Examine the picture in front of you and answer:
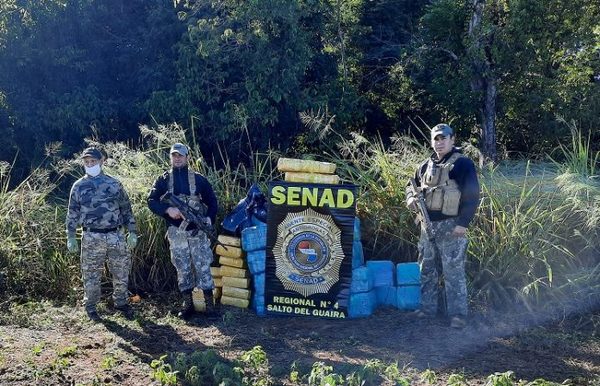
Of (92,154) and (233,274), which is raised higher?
(92,154)

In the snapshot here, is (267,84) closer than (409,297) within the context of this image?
No

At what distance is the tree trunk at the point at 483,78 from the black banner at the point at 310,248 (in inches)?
175

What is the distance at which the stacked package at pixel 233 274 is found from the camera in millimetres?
7066

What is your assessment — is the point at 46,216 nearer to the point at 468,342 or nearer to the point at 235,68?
the point at 235,68

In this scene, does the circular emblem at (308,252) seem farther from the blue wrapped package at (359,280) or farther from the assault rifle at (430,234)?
the assault rifle at (430,234)

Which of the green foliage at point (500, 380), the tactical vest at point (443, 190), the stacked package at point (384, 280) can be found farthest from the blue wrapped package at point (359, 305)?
the green foliage at point (500, 380)

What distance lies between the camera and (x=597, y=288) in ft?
22.2

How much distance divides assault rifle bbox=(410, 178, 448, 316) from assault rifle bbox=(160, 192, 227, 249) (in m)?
2.03

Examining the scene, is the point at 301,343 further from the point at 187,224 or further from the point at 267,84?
the point at 267,84

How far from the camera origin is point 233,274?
711 centimetres

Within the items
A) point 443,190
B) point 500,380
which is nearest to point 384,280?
point 443,190

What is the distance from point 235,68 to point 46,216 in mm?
3763

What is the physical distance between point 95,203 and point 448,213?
3.38 m

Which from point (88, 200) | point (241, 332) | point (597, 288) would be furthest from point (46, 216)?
point (597, 288)
